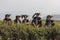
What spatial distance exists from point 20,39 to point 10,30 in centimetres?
57

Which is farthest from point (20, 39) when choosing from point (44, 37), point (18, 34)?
point (44, 37)

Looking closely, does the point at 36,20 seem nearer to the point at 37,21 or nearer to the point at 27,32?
the point at 37,21

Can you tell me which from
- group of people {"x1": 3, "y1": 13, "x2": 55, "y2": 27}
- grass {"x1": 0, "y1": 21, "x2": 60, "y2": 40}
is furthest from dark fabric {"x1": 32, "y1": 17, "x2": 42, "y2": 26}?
grass {"x1": 0, "y1": 21, "x2": 60, "y2": 40}

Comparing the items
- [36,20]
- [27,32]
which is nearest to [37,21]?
[36,20]

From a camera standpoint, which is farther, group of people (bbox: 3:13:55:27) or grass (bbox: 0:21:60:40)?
group of people (bbox: 3:13:55:27)

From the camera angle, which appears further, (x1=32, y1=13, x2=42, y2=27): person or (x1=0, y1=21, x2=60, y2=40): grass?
(x1=32, y1=13, x2=42, y2=27): person

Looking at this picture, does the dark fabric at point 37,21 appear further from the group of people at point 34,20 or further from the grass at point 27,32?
the grass at point 27,32

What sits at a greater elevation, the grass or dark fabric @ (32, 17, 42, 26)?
dark fabric @ (32, 17, 42, 26)

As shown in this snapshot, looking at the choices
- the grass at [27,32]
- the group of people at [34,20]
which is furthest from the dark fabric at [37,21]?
the grass at [27,32]

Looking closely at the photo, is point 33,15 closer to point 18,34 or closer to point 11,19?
point 11,19

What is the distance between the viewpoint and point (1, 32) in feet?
42.8

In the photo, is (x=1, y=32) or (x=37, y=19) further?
(x=37, y=19)

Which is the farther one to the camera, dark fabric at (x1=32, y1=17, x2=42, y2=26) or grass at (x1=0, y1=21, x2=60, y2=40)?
dark fabric at (x1=32, y1=17, x2=42, y2=26)

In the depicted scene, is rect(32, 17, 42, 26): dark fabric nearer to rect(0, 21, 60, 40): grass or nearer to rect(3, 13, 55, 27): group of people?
rect(3, 13, 55, 27): group of people
